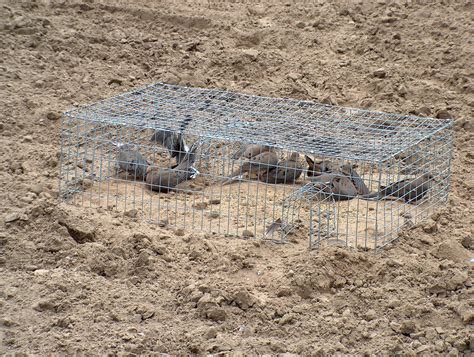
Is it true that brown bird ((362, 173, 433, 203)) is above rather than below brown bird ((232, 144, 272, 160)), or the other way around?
below

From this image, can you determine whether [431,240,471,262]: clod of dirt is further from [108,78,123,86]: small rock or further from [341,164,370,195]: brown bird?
[108,78,123,86]: small rock

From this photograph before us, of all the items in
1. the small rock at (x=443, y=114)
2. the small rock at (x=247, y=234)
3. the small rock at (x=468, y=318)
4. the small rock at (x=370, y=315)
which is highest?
the small rock at (x=443, y=114)

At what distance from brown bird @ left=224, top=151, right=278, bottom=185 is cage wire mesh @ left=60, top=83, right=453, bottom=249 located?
1 cm

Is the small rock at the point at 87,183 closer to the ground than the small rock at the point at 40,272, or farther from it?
farther from it

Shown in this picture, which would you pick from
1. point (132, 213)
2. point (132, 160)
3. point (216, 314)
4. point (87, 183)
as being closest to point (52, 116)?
point (87, 183)

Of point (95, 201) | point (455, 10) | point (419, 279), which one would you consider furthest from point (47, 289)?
point (455, 10)

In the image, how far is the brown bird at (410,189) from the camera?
765cm

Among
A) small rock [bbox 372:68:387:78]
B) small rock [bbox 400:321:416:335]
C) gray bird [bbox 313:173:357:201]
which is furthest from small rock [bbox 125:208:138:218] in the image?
small rock [bbox 372:68:387:78]

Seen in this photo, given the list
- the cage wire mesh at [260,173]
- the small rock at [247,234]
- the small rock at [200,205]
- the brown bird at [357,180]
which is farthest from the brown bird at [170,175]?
the brown bird at [357,180]

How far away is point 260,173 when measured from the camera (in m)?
8.11

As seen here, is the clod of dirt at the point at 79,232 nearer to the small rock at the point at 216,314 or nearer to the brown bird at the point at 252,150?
the small rock at the point at 216,314

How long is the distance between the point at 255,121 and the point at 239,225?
1.11m

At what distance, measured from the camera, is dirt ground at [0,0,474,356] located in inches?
232

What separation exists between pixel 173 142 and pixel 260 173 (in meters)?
0.82
